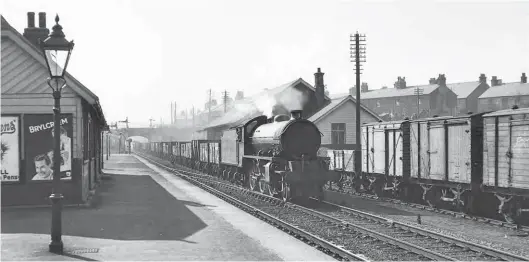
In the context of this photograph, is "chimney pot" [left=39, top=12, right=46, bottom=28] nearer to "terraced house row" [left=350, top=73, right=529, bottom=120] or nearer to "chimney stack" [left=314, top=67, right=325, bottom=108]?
"chimney stack" [left=314, top=67, right=325, bottom=108]

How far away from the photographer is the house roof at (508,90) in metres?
74.7

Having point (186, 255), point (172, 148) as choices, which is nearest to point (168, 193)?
point (186, 255)

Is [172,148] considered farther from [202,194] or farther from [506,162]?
[506,162]

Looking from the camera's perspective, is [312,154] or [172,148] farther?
[172,148]

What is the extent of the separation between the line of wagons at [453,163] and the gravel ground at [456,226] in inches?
30.4

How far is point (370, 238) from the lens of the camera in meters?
12.0

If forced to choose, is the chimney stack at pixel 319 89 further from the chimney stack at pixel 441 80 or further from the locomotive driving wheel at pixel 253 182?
the chimney stack at pixel 441 80

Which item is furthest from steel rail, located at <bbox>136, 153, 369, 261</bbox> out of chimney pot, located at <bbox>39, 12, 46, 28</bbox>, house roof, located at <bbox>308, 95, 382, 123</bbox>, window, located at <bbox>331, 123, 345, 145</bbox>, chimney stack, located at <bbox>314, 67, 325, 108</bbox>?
chimney stack, located at <bbox>314, 67, 325, 108</bbox>

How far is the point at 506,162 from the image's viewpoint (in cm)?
1388

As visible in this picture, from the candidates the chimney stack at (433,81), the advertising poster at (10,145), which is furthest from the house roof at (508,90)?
the advertising poster at (10,145)

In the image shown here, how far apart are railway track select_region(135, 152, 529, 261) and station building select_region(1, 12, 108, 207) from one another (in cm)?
588

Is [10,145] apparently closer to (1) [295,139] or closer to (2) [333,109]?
(1) [295,139]

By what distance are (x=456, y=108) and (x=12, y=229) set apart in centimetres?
8017

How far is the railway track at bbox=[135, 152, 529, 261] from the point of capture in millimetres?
10133
